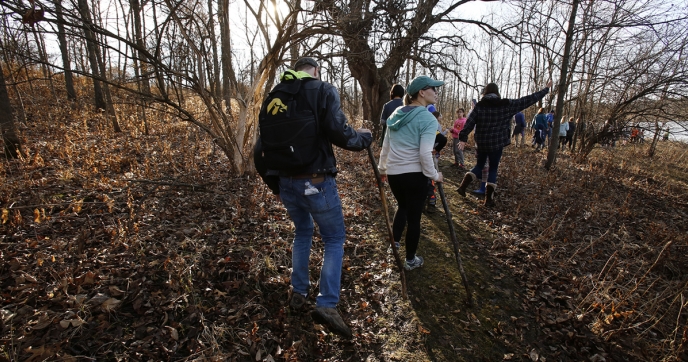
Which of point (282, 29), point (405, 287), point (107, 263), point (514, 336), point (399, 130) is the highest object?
point (282, 29)

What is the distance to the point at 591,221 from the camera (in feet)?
17.5

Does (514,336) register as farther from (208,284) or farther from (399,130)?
(208,284)

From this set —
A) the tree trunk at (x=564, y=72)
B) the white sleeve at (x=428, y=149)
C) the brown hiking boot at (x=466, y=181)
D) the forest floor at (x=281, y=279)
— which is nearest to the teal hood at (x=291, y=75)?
the white sleeve at (x=428, y=149)

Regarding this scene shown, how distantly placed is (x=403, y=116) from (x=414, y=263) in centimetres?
176

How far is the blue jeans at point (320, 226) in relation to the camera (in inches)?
94.2

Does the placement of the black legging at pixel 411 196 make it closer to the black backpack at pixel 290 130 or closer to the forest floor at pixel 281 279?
the forest floor at pixel 281 279

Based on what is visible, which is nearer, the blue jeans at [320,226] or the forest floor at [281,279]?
the blue jeans at [320,226]

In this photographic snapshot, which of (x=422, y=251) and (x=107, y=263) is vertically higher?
(x=107, y=263)

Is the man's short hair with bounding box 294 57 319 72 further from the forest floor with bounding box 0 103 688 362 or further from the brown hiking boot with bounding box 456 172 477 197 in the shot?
the brown hiking boot with bounding box 456 172 477 197

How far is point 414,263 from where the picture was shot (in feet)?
11.8

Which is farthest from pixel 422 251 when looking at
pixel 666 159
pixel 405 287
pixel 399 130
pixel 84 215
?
pixel 666 159

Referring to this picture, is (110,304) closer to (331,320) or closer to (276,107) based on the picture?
(331,320)

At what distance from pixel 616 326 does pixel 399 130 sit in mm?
2834

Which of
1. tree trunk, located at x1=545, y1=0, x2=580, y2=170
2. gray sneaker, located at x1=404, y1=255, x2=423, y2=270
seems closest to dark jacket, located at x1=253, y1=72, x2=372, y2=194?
gray sneaker, located at x1=404, y1=255, x2=423, y2=270
